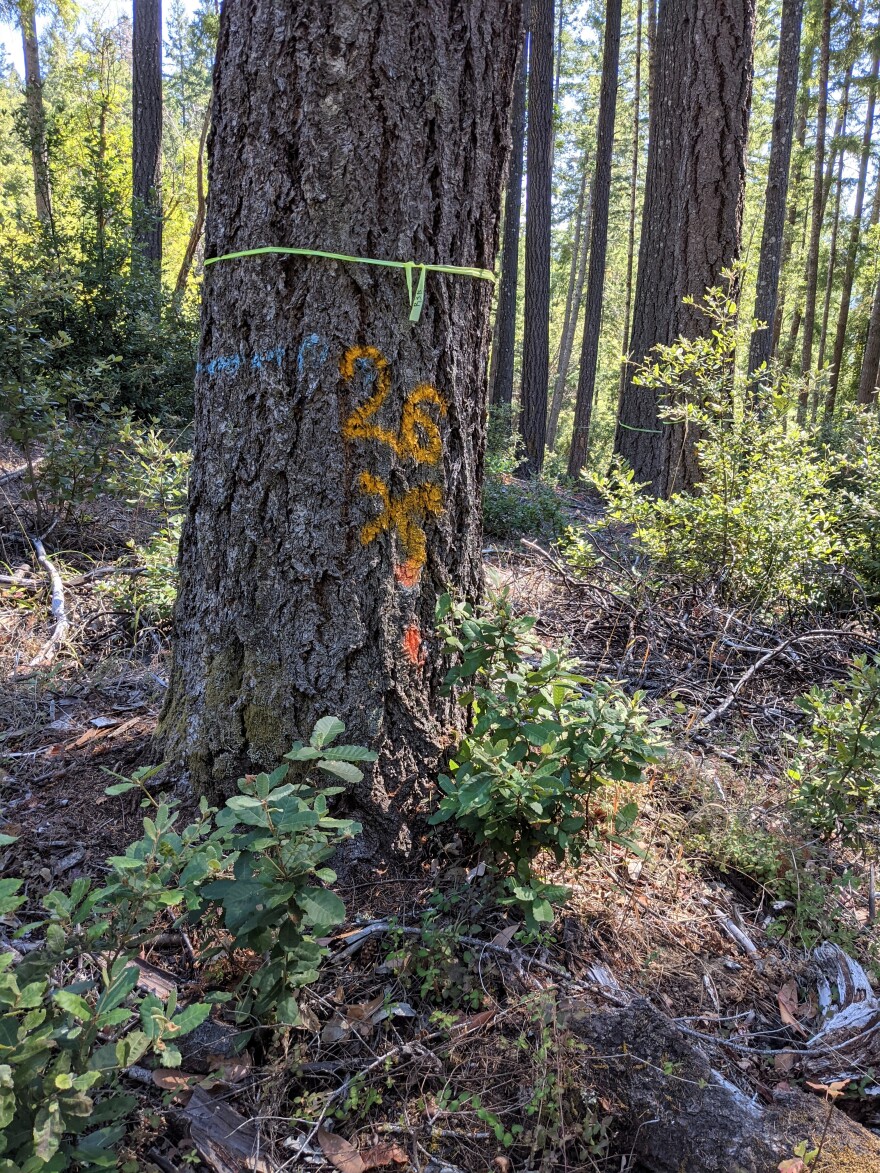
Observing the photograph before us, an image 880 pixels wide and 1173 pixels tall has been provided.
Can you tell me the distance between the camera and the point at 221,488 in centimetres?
206

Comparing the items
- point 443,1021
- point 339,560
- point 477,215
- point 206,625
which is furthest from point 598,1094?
point 477,215

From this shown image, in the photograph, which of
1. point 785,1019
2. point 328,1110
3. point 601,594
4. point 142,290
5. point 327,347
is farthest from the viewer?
point 142,290

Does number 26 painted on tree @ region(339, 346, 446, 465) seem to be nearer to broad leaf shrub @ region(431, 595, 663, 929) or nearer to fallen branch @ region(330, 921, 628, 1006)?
broad leaf shrub @ region(431, 595, 663, 929)

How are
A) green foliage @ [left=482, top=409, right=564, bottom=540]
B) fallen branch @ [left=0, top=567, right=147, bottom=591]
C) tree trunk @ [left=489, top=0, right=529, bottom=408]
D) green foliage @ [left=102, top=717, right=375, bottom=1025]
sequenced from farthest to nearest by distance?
tree trunk @ [left=489, top=0, right=529, bottom=408]
green foliage @ [left=482, top=409, right=564, bottom=540]
fallen branch @ [left=0, top=567, right=147, bottom=591]
green foliage @ [left=102, top=717, right=375, bottom=1025]

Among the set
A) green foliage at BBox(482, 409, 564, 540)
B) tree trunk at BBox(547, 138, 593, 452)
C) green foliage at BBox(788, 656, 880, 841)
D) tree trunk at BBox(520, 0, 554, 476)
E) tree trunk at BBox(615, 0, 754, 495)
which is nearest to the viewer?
green foliage at BBox(788, 656, 880, 841)

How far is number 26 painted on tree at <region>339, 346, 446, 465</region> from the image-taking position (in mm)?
1968

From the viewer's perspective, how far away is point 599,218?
13.4 meters

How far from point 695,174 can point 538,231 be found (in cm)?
662

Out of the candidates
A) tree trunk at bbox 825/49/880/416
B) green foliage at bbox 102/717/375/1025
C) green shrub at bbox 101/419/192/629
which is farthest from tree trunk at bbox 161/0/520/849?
tree trunk at bbox 825/49/880/416

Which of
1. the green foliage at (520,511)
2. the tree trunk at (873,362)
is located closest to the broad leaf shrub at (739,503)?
the green foliage at (520,511)

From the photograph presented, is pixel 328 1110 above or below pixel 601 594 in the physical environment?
below

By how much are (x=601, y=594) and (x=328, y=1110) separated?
3.00 m

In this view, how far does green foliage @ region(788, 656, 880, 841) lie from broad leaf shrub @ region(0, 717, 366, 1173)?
1566 mm

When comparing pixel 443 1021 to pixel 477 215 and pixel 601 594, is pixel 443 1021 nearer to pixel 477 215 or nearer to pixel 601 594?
pixel 477 215
